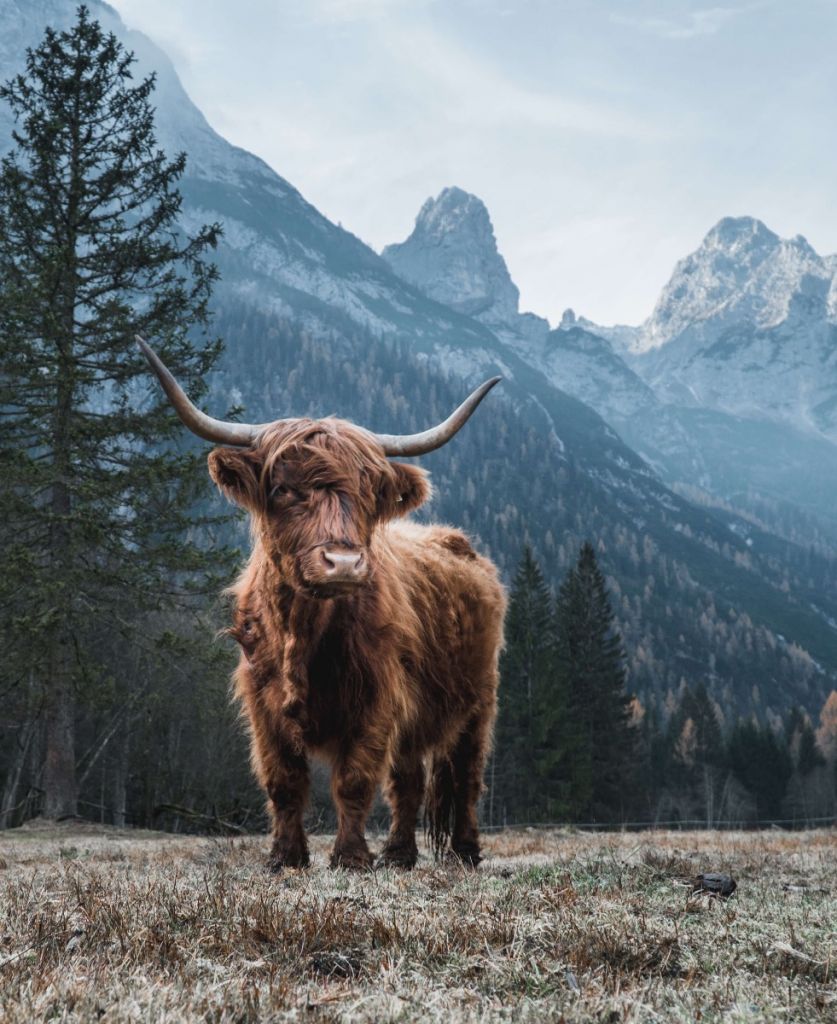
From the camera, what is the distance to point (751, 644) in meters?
167

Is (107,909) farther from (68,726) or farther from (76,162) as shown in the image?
(76,162)

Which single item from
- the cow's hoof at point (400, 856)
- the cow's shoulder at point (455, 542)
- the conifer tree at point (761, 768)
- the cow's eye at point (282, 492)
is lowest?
the conifer tree at point (761, 768)

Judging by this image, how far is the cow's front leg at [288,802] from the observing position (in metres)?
5.20

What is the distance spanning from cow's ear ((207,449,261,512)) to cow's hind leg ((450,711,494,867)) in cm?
306

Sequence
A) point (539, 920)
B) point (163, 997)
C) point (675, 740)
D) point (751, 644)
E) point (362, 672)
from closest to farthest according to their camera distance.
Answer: point (163, 997) < point (539, 920) < point (362, 672) < point (675, 740) < point (751, 644)

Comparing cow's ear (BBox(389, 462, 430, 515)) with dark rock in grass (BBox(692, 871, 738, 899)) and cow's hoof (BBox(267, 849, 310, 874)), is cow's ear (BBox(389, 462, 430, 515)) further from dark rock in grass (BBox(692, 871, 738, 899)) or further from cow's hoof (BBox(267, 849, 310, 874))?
dark rock in grass (BBox(692, 871, 738, 899))

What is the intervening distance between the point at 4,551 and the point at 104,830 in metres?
5.03

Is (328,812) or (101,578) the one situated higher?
(101,578)

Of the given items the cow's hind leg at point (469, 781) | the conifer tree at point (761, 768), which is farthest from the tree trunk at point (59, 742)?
the conifer tree at point (761, 768)

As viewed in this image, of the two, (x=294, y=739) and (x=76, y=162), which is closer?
(x=294, y=739)

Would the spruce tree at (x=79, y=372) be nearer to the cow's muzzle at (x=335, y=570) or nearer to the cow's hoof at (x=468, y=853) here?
the cow's hoof at (x=468, y=853)

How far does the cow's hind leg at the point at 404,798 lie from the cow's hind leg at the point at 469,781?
390 millimetres

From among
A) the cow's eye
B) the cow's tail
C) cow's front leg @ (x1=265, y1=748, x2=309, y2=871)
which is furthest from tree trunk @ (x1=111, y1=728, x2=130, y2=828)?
the cow's eye

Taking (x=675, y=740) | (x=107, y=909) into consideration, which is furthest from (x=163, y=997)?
(x=675, y=740)
